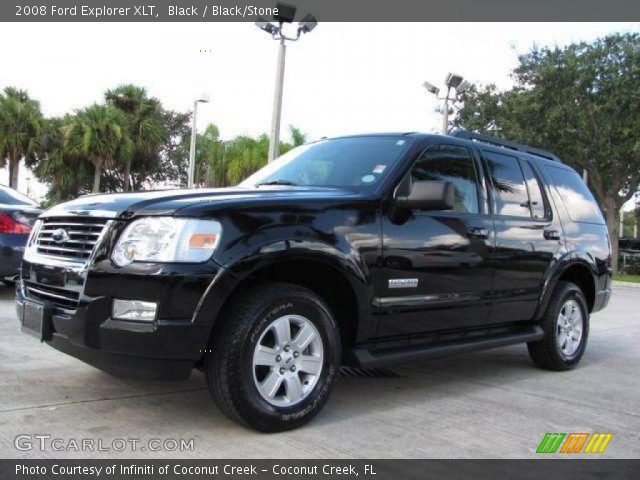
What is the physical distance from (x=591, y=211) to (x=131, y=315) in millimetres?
4702

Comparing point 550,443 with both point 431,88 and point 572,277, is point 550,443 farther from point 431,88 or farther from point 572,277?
point 431,88

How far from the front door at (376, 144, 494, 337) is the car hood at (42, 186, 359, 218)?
19.8 inches

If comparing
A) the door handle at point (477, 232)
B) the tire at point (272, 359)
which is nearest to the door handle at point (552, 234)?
the door handle at point (477, 232)

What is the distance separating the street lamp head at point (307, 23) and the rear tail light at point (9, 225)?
788 centimetres

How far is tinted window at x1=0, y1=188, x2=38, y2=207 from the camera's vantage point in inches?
309

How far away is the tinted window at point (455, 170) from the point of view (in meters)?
4.56

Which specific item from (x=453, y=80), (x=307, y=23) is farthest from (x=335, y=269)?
(x=453, y=80)

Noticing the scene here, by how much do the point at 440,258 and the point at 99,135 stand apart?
29231 millimetres

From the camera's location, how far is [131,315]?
3.25 m

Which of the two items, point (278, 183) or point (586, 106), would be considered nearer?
point (278, 183)

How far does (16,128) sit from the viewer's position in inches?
1252

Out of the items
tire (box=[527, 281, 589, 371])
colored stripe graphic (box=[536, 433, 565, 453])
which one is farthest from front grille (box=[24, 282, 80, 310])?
tire (box=[527, 281, 589, 371])
